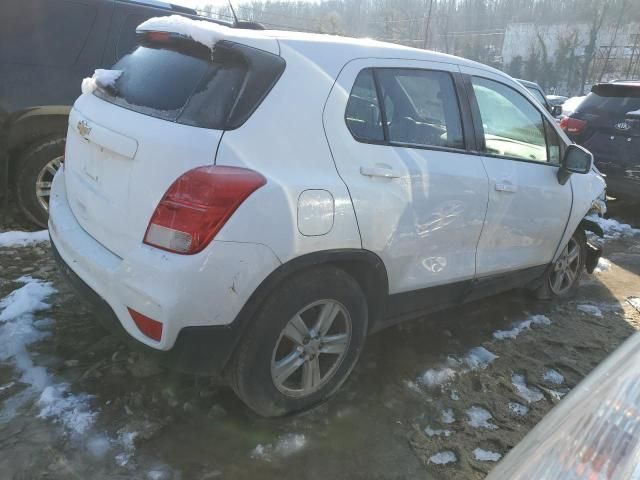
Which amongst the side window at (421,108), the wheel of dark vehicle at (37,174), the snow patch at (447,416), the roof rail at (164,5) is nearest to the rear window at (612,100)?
the side window at (421,108)

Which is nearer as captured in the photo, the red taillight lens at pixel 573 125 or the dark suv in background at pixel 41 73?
the dark suv in background at pixel 41 73

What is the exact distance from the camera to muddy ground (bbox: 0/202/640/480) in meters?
2.33

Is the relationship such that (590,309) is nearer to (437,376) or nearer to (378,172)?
(437,376)

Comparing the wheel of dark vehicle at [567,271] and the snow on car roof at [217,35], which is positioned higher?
the snow on car roof at [217,35]

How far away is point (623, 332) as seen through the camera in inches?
159

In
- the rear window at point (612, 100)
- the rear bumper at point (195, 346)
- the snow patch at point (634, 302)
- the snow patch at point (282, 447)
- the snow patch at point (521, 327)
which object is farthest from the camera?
the rear window at point (612, 100)

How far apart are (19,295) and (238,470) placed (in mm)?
2060

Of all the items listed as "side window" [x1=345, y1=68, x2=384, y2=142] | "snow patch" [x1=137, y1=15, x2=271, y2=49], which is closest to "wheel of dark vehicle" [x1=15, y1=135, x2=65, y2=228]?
"snow patch" [x1=137, y1=15, x2=271, y2=49]

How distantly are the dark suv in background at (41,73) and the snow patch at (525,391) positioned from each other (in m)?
3.65

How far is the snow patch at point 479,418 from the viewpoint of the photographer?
279cm

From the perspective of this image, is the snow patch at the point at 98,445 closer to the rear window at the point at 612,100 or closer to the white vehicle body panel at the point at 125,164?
the white vehicle body panel at the point at 125,164

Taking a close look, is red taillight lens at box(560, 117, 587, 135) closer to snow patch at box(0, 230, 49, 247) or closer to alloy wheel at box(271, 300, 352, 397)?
alloy wheel at box(271, 300, 352, 397)

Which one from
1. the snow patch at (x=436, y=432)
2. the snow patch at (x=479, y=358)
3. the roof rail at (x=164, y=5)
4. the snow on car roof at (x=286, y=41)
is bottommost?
the snow patch at (x=479, y=358)

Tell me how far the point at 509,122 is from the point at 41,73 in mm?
3643
